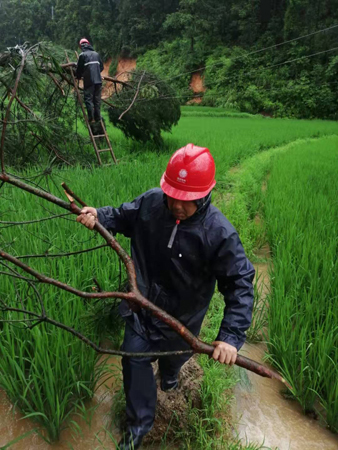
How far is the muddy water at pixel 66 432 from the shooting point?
141 cm

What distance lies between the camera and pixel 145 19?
113ft

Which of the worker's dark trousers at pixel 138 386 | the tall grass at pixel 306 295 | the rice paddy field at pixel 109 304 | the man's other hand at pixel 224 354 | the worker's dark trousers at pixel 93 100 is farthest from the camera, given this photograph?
the worker's dark trousers at pixel 93 100

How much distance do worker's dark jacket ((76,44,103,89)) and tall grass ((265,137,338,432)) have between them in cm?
337

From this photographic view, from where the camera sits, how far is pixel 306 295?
82.6 inches

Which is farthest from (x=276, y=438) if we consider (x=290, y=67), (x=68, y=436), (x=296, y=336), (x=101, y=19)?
(x=101, y=19)

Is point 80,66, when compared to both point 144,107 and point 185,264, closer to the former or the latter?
point 144,107

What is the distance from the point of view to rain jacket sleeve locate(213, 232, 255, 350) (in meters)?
1.24

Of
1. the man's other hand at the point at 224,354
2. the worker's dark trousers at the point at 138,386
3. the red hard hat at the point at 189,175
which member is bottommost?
the worker's dark trousers at the point at 138,386

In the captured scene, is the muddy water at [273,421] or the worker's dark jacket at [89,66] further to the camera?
the worker's dark jacket at [89,66]

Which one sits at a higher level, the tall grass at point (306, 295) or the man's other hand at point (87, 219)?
the man's other hand at point (87, 219)

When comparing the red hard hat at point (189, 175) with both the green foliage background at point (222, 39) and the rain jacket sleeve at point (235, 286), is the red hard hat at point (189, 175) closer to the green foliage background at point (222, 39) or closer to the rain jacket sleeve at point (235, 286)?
the rain jacket sleeve at point (235, 286)

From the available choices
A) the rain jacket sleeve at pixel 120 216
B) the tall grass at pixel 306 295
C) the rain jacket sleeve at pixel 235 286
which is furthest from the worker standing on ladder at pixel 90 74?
the rain jacket sleeve at pixel 235 286

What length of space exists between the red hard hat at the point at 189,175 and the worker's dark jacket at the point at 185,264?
0.10 m

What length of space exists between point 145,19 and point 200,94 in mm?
13941
